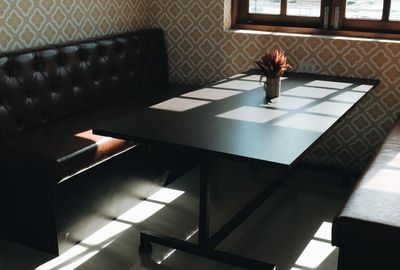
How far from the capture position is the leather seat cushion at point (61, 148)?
2529mm

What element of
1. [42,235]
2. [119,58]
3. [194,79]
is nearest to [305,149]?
[42,235]

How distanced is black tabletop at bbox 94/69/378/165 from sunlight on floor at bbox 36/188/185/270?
707 millimetres

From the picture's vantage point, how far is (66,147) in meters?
2.67

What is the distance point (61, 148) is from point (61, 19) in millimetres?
1143

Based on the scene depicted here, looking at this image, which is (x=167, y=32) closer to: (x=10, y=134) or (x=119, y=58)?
(x=119, y=58)

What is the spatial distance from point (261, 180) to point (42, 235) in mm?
1657

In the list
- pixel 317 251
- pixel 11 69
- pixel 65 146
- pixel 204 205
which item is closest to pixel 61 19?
pixel 11 69

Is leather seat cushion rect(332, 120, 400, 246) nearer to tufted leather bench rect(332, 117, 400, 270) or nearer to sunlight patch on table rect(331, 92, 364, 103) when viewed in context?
tufted leather bench rect(332, 117, 400, 270)

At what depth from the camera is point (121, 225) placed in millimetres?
2965

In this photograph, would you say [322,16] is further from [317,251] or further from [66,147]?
[66,147]

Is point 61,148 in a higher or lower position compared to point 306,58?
lower

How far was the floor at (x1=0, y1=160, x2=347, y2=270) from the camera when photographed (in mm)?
2584

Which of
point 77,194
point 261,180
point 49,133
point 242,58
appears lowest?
point 261,180

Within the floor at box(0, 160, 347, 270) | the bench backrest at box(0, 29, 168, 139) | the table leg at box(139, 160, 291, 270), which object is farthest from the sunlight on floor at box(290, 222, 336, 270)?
the bench backrest at box(0, 29, 168, 139)
